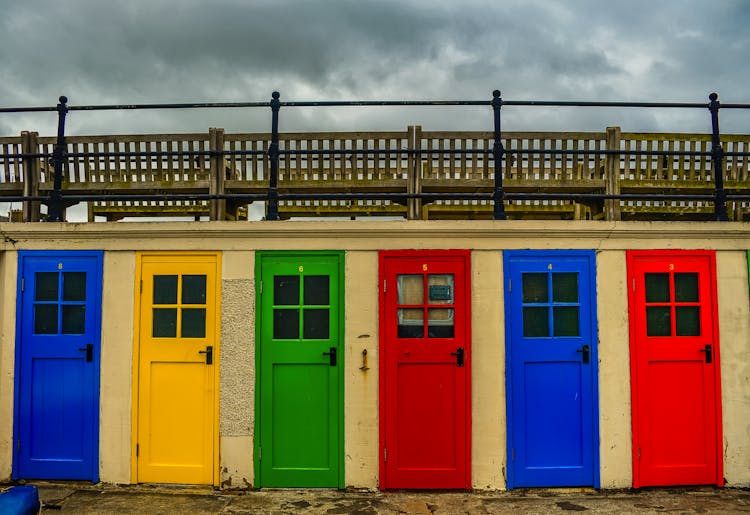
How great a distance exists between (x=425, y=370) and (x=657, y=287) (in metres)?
2.32

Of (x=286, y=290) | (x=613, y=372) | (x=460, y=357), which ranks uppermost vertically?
(x=286, y=290)

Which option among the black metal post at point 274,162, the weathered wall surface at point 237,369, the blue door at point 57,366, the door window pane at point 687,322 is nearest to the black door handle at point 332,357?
the weathered wall surface at point 237,369

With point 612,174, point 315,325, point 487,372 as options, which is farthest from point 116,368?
point 612,174

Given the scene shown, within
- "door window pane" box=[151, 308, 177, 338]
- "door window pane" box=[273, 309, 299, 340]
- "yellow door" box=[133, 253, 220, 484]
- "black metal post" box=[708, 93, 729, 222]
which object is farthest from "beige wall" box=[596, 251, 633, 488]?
"door window pane" box=[151, 308, 177, 338]

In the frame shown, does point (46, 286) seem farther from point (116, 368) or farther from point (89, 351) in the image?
point (116, 368)

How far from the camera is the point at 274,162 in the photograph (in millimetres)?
4836

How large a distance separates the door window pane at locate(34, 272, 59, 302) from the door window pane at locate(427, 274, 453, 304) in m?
3.56

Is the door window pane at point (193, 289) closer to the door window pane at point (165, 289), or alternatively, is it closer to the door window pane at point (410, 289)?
the door window pane at point (165, 289)

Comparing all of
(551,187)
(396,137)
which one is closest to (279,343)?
(396,137)

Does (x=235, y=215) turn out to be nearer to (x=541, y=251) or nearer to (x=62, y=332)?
(x=62, y=332)

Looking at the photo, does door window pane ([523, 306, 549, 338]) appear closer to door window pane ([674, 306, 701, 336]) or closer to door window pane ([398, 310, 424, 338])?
door window pane ([398, 310, 424, 338])

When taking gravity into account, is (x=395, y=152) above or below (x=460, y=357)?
above

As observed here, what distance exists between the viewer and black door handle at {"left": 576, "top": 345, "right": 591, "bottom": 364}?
461 centimetres

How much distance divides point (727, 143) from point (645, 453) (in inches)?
134
